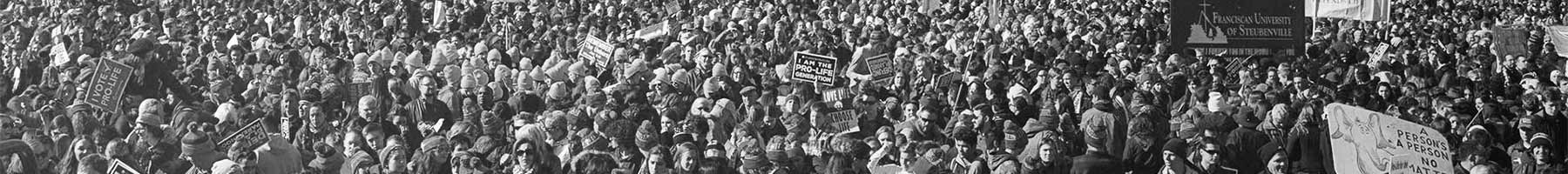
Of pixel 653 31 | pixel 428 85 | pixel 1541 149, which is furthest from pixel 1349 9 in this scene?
pixel 428 85

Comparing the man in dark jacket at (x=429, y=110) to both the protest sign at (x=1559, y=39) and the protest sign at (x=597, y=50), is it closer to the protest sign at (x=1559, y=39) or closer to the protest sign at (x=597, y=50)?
the protest sign at (x=597, y=50)

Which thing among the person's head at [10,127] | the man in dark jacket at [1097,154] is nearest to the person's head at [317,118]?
the person's head at [10,127]

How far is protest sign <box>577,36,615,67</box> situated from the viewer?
12711mm

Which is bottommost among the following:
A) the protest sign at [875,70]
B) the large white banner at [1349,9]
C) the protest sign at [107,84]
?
the protest sign at [875,70]

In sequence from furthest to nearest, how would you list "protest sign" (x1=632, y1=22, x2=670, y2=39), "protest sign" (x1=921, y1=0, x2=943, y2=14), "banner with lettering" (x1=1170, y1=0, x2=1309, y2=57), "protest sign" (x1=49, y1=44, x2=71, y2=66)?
1. "protest sign" (x1=921, y1=0, x2=943, y2=14)
2. "protest sign" (x1=632, y1=22, x2=670, y2=39)
3. "protest sign" (x1=49, y1=44, x2=71, y2=66)
4. "banner with lettering" (x1=1170, y1=0, x2=1309, y2=57)

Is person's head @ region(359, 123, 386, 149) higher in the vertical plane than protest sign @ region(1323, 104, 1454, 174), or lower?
higher

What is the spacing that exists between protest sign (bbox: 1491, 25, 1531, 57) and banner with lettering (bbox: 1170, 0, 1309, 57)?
1.67 metres

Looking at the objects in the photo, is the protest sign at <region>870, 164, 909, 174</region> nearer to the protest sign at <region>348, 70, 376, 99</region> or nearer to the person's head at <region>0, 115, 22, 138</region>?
the protest sign at <region>348, 70, 376, 99</region>

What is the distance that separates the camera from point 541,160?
10695 mm

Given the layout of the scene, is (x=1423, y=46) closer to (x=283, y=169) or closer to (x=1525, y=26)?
(x=1525, y=26)

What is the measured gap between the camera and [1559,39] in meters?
13.0

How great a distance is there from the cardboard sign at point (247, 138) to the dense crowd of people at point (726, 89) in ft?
0.05

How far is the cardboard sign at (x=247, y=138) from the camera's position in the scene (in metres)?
10.7

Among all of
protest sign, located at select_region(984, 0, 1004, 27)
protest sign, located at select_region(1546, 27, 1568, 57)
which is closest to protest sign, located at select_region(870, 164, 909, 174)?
protest sign, located at select_region(984, 0, 1004, 27)
